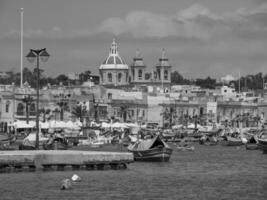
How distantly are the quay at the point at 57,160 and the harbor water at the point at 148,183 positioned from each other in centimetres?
69

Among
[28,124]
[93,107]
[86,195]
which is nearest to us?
[86,195]

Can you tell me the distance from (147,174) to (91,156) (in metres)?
3.39

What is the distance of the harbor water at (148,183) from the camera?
2020 inches

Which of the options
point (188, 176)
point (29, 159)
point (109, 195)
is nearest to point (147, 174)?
point (188, 176)

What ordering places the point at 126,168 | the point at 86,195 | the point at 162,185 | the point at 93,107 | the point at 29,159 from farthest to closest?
the point at 93,107 < the point at 126,168 < the point at 29,159 < the point at 162,185 < the point at 86,195

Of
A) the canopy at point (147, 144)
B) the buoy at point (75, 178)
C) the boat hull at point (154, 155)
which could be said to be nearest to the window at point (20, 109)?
the canopy at point (147, 144)

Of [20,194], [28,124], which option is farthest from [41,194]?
[28,124]

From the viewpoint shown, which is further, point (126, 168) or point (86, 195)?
point (126, 168)

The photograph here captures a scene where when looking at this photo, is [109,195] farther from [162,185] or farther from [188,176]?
[188,176]

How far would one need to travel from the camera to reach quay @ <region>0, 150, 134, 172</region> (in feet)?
203

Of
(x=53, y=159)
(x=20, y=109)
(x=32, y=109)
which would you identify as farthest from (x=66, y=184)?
(x=32, y=109)

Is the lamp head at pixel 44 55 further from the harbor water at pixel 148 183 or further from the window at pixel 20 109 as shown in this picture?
the window at pixel 20 109

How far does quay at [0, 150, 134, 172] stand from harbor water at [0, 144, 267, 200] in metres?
0.69

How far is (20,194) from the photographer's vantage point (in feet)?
168
